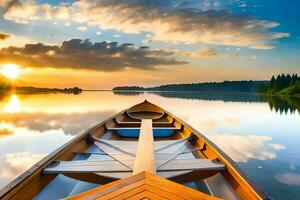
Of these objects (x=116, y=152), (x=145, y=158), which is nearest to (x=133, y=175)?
(x=145, y=158)

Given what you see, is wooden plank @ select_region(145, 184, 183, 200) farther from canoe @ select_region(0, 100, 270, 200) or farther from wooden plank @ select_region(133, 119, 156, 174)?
wooden plank @ select_region(133, 119, 156, 174)

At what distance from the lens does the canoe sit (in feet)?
8.79

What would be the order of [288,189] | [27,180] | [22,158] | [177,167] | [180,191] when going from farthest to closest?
[22,158] → [288,189] → [177,167] → [27,180] → [180,191]

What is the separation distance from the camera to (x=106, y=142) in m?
6.14

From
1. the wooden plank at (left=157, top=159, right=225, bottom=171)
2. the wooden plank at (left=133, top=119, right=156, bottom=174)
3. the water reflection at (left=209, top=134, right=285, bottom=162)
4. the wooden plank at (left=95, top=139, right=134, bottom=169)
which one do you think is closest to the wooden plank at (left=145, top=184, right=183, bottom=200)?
the wooden plank at (left=133, top=119, right=156, bottom=174)

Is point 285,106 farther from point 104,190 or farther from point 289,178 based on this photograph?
point 104,190

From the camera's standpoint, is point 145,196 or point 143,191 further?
point 143,191

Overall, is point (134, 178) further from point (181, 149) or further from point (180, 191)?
point (181, 149)

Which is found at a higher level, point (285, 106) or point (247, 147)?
point (247, 147)

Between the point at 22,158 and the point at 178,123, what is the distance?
530cm

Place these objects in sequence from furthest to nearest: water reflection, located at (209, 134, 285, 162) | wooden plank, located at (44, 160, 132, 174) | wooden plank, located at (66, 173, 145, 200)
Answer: water reflection, located at (209, 134, 285, 162) → wooden plank, located at (44, 160, 132, 174) → wooden plank, located at (66, 173, 145, 200)

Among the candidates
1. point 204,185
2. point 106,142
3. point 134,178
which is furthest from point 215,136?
point 134,178

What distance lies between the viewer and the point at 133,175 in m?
3.00

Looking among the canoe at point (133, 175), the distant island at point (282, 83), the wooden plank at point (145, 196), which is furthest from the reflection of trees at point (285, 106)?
the distant island at point (282, 83)
